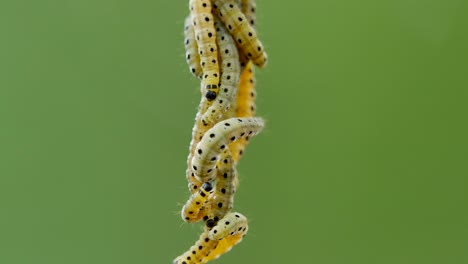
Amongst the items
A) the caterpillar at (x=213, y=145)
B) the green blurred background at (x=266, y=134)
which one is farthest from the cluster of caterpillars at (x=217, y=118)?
the green blurred background at (x=266, y=134)

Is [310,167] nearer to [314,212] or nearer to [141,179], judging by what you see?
[314,212]

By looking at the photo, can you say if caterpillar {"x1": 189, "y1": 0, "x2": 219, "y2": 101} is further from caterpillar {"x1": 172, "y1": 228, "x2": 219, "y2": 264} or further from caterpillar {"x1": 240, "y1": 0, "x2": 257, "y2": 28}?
caterpillar {"x1": 172, "y1": 228, "x2": 219, "y2": 264}

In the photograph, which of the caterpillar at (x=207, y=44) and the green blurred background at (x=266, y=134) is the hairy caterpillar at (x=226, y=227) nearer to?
the caterpillar at (x=207, y=44)

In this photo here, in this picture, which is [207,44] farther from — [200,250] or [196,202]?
[200,250]

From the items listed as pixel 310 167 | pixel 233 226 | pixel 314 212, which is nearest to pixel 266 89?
pixel 310 167

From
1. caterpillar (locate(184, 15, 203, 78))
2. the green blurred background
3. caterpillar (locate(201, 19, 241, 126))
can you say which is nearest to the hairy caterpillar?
caterpillar (locate(201, 19, 241, 126))

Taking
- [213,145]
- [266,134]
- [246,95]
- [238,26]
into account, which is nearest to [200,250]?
[213,145]
